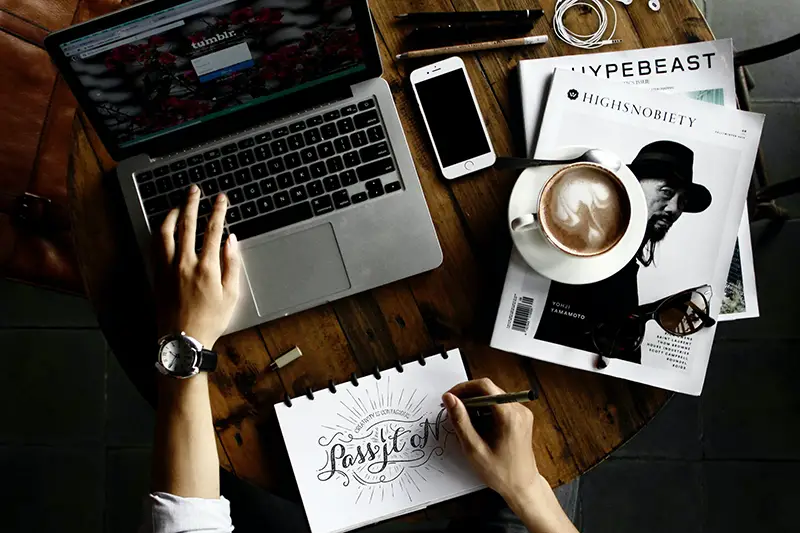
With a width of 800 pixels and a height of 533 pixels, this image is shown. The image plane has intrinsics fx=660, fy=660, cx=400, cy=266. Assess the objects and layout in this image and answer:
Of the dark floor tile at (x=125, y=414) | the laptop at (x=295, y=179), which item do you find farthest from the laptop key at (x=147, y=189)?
the dark floor tile at (x=125, y=414)

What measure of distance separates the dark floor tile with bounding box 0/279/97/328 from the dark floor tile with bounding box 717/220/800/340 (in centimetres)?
153

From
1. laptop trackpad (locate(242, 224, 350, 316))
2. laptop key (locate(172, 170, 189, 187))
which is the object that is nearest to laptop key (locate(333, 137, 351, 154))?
laptop trackpad (locate(242, 224, 350, 316))

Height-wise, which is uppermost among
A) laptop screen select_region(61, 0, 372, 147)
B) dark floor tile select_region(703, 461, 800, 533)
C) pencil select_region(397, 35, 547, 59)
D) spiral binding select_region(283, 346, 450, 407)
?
pencil select_region(397, 35, 547, 59)

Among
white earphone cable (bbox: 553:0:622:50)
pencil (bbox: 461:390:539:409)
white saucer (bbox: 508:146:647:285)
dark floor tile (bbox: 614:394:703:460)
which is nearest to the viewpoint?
pencil (bbox: 461:390:539:409)

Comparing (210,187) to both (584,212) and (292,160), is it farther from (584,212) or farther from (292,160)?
(584,212)

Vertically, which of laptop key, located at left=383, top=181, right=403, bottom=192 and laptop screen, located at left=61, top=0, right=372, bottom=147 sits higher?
laptop screen, located at left=61, top=0, right=372, bottom=147

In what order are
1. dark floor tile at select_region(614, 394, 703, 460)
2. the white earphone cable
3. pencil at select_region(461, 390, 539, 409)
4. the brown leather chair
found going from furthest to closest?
dark floor tile at select_region(614, 394, 703, 460)
the brown leather chair
the white earphone cable
pencil at select_region(461, 390, 539, 409)

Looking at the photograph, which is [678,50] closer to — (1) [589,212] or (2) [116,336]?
(1) [589,212]

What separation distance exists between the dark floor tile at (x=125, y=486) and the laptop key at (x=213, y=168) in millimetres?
935

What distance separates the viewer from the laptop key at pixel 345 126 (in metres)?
0.90

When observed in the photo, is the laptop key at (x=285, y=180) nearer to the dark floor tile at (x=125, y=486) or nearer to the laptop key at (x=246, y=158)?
the laptop key at (x=246, y=158)

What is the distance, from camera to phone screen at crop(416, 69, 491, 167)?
3.02 feet

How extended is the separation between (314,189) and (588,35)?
448mm

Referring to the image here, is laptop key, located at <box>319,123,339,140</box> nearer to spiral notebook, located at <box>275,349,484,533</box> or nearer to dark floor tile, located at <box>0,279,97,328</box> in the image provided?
spiral notebook, located at <box>275,349,484,533</box>
